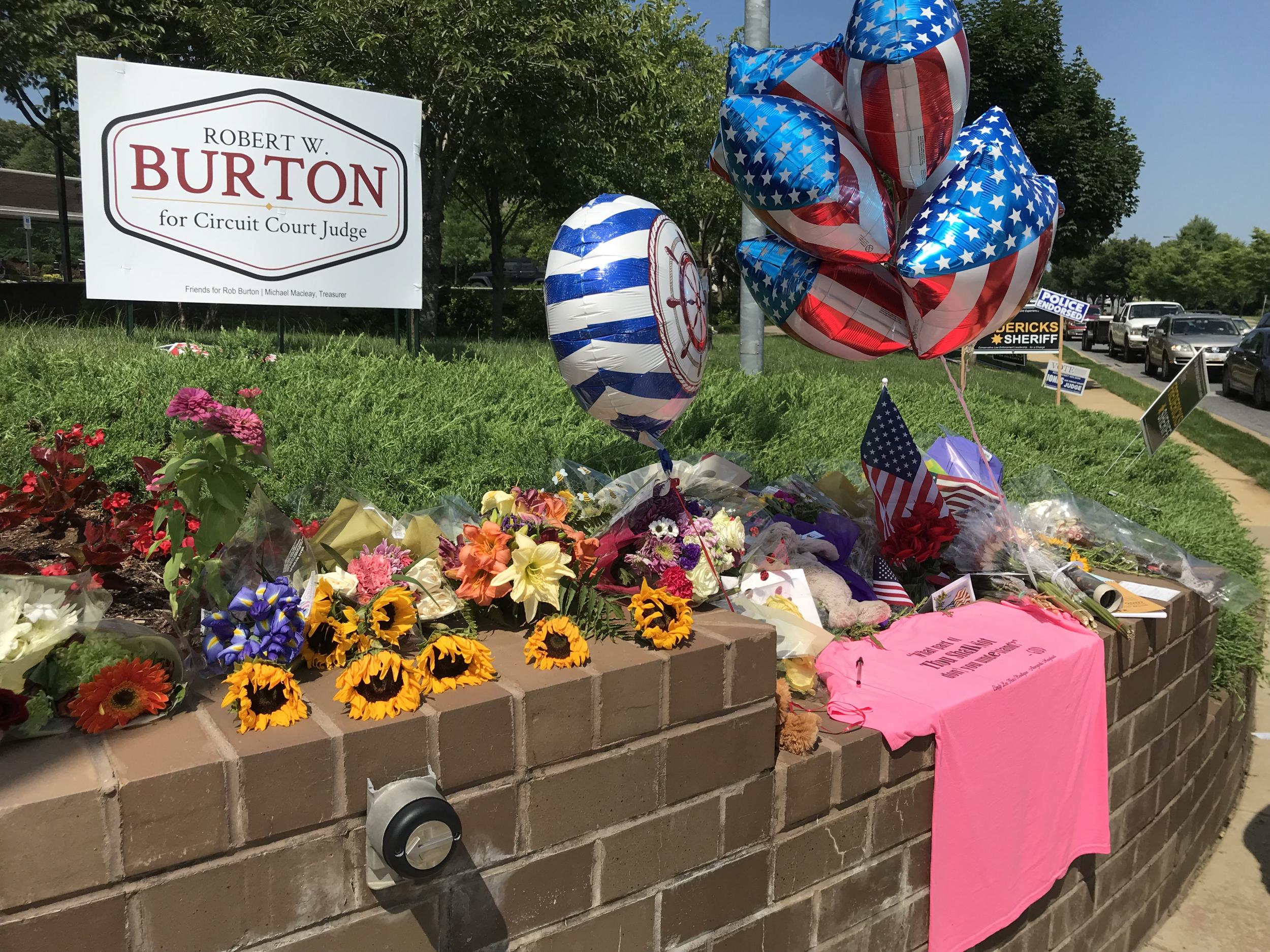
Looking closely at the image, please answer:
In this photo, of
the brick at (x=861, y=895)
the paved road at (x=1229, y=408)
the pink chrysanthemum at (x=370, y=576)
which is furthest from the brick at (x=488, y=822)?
the paved road at (x=1229, y=408)

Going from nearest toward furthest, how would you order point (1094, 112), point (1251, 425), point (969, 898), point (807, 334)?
point (969, 898)
point (807, 334)
point (1251, 425)
point (1094, 112)

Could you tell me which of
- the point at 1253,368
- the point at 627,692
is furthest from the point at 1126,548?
the point at 1253,368

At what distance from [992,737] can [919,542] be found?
0.83 meters

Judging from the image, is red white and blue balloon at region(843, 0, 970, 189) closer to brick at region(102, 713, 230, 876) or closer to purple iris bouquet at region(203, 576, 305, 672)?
purple iris bouquet at region(203, 576, 305, 672)

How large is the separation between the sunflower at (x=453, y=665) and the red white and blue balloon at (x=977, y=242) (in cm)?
161

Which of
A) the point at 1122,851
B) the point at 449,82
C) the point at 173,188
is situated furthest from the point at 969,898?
the point at 449,82

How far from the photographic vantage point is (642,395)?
8.48 ft

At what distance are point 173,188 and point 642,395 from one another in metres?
4.15

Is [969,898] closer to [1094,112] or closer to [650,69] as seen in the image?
[650,69]

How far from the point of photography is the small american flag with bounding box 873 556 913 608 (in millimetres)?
3016

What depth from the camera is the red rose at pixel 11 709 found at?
52.2 inches

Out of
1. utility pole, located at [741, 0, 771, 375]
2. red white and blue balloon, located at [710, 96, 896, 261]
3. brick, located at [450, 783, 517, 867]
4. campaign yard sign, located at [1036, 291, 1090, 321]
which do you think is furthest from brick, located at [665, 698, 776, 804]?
campaign yard sign, located at [1036, 291, 1090, 321]

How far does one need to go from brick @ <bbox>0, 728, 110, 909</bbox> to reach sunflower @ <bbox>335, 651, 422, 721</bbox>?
1.23 ft

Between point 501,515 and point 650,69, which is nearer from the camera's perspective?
point 501,515
